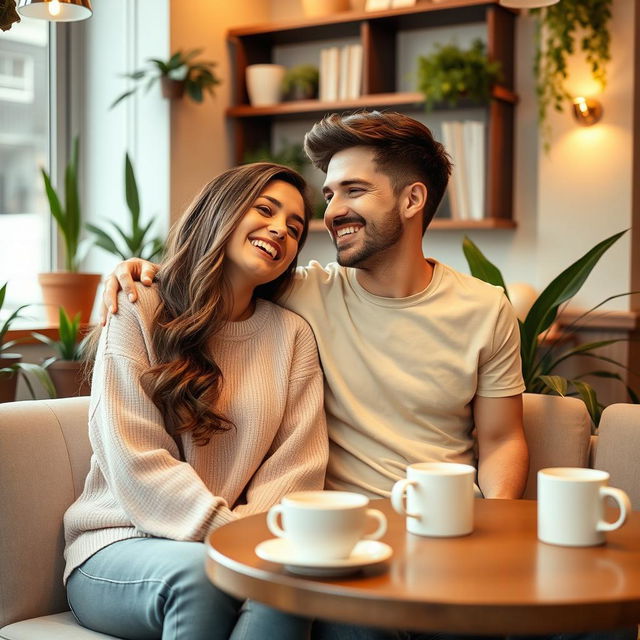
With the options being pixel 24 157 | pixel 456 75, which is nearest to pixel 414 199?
pixel 456 75

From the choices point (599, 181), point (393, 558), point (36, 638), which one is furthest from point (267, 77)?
point (393, 558)

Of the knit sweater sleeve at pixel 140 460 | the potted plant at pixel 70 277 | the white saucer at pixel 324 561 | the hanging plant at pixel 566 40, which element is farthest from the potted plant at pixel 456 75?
the white saucer at pixel 324 561

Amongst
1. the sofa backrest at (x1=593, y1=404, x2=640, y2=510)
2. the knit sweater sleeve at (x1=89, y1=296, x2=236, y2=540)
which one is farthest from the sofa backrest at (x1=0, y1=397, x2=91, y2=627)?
the sofa backrest at (x1=593, y1=404, x2=640, y2=510)

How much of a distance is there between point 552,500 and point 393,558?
238 millimetres

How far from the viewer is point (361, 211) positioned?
210cm

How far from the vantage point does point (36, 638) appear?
5.49 feet

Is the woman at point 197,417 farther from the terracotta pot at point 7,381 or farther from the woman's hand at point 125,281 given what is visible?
the terracotta pot at point 7,381

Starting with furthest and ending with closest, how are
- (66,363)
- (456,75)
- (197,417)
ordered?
(456,75), (66,363), (197,417)

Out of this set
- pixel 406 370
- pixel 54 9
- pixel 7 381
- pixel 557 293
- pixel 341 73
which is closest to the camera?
pixel 406 370

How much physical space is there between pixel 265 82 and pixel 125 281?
2.54m

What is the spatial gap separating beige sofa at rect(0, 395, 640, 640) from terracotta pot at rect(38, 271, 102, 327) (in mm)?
1815

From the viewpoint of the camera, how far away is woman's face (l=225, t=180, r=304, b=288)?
1.96m

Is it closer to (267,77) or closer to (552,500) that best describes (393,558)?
(552,500)

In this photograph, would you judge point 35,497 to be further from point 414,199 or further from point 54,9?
point 54,9
